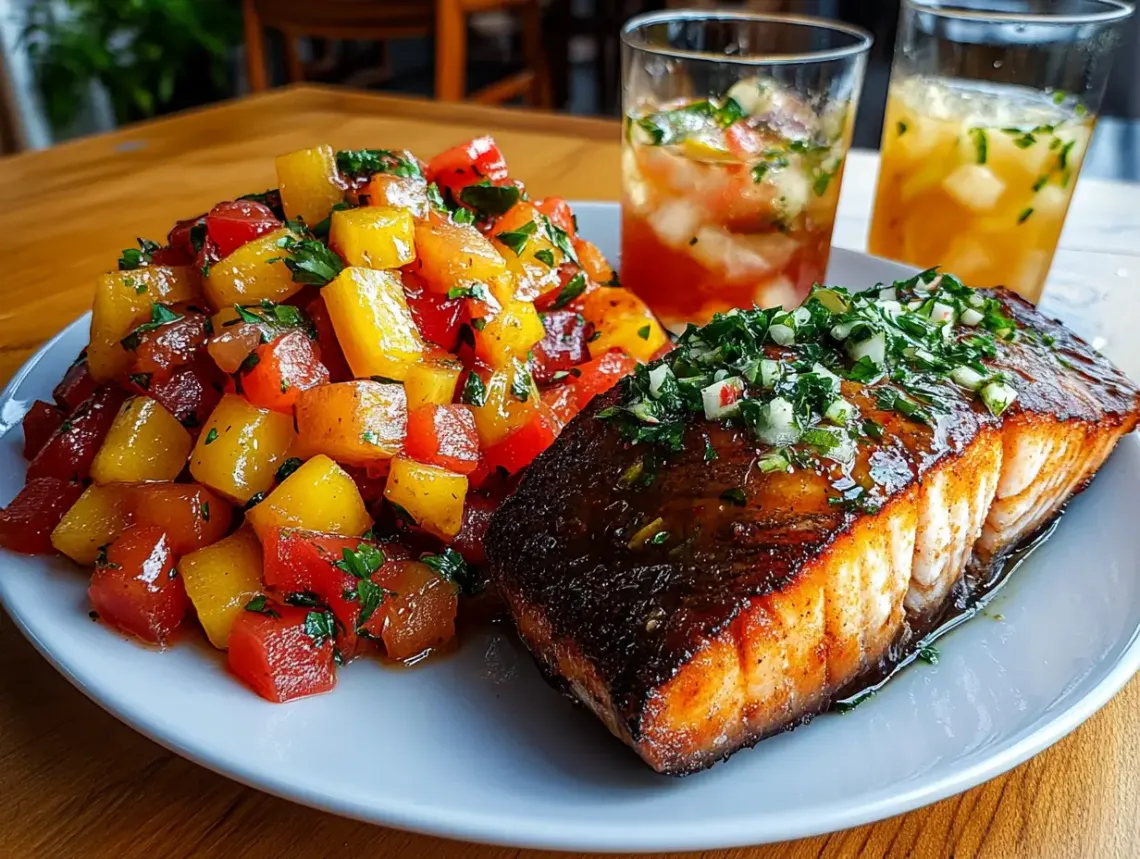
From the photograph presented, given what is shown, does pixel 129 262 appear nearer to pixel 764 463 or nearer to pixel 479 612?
pixel 479 612

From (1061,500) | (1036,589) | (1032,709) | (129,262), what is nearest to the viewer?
(1032,709)

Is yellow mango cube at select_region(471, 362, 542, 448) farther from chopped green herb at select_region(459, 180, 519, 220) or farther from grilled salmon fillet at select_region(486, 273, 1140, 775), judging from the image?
chopped green herb at select_region(459, 180, 519, 220)

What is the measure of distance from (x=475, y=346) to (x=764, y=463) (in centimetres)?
64

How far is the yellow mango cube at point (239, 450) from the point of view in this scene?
1596 mm

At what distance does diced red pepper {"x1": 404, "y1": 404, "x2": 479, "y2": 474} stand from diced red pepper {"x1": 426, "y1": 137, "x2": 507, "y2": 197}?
2.16 ft

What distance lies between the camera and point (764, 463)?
1385mm

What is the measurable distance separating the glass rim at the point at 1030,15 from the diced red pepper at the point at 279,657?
2.17 m

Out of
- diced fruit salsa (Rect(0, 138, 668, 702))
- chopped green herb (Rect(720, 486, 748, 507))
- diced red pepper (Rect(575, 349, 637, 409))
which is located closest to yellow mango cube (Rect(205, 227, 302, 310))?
diced fruit salsa (Rect(0, 138, 668, 702))

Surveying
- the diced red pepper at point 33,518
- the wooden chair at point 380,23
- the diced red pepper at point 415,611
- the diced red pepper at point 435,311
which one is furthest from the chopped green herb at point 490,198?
the wooden chair at point 380,23

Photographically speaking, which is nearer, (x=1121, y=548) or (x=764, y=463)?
(x=764, y=463)

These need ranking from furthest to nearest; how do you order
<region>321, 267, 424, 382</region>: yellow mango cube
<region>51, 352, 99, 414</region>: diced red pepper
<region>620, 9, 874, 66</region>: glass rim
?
<region>620, 9, 874, 66</region>: glass rim < <region>51, 352, 99, 414</region>: diced red pepper < <region>321, 267, 424, 382</region>: yellow mango cube

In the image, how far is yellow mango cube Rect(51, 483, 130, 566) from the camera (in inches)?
61.4

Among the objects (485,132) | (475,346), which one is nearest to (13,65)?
(485,132)

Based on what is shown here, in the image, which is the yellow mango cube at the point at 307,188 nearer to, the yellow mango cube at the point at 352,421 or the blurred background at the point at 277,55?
the yellow mango cube at the point at 352,421
